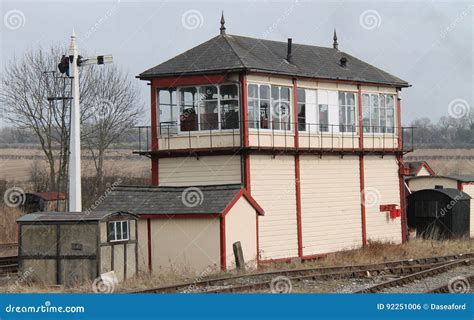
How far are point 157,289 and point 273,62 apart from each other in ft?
41.0

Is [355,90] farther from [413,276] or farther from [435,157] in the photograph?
[435,157]

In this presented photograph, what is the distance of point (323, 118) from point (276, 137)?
109 inches

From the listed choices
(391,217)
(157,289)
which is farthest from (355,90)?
(157,289)

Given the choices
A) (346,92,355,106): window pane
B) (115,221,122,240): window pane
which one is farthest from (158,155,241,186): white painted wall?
(115,221,122,240): window pane

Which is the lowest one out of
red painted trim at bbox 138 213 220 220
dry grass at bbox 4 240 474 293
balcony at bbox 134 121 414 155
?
dry grass at bbox 4 240 474 293

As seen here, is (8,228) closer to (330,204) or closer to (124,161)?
(330,204)

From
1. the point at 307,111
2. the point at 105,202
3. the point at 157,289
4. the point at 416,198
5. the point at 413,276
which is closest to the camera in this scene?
the point at 157,289

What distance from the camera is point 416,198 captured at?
3428cm

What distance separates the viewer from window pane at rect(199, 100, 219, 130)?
2594 cm

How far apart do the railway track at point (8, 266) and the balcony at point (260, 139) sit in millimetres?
5193

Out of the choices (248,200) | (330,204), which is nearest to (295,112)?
(330,204)

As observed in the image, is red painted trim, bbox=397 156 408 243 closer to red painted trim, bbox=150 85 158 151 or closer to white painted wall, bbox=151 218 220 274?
red painted trim, bbox=150 85 158 151

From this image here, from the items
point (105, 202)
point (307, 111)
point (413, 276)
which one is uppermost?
point (307, 111)

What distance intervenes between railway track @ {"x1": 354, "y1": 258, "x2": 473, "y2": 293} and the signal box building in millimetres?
5328
